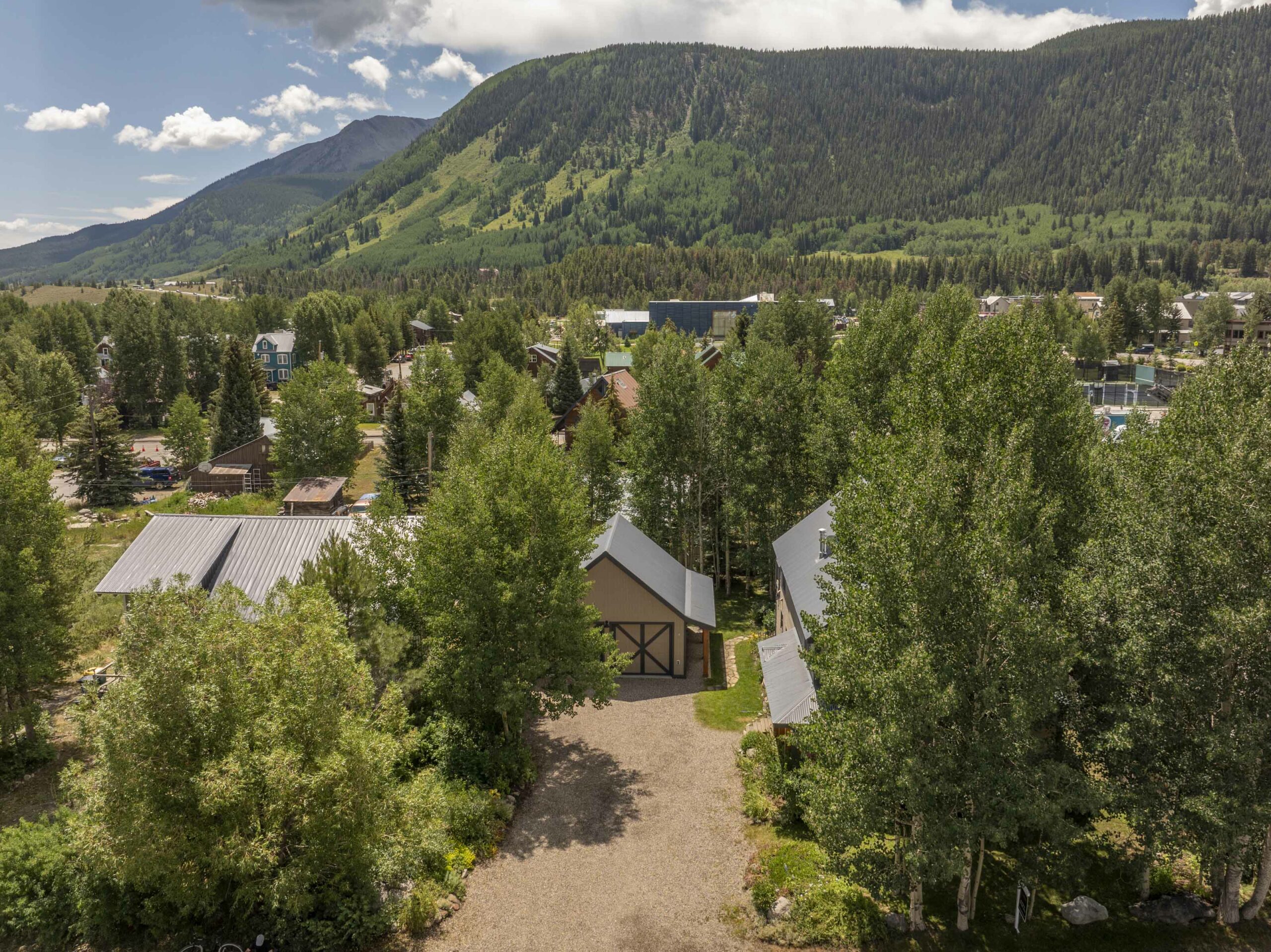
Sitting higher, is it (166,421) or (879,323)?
(879,323)

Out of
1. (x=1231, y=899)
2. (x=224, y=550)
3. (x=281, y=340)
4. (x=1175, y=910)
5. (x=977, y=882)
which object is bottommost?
(x=1175, y=910)

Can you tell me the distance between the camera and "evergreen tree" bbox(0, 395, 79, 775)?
80.6ft

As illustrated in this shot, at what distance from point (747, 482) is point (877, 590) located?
22668 mm

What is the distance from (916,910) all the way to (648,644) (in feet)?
52.7

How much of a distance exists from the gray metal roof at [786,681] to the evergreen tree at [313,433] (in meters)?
40.2

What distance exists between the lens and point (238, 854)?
1563 cm

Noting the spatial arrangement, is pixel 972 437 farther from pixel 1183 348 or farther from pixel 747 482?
pixel 1183 348

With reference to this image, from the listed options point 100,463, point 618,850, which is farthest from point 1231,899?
point 100,463

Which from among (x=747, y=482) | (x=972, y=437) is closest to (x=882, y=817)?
(x=972, y=437)

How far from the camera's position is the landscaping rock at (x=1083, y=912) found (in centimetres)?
1738

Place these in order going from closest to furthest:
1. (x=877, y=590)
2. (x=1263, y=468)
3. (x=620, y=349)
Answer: (x=1263, y=468)
(x=877, y=590)
(x=620, y=349)

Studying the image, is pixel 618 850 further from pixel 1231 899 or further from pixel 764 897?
pixel 1231 899

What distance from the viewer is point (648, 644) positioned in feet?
105

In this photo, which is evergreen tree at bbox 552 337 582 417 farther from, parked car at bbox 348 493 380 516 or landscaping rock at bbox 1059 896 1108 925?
landscaping rock at bbox 1059 896 1108 925
